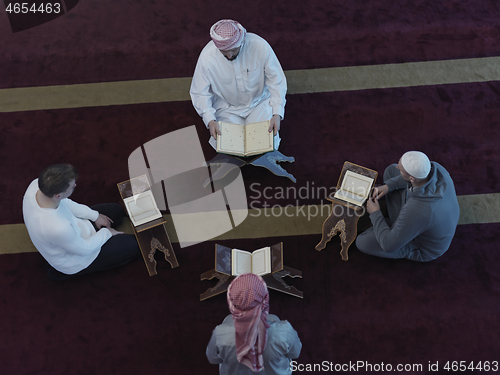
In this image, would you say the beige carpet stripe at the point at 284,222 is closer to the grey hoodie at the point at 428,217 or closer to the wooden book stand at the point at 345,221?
the wooden book stand at the point at 345,221

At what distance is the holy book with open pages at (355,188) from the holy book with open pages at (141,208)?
4.72ft

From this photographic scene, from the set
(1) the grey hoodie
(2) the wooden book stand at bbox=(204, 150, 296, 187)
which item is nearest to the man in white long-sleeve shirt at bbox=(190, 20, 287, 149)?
(2) the wooden book stand at bbox=(204, 150, 296, 187)

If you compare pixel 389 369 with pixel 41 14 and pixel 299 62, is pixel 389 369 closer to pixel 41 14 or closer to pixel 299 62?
pixel 299 62

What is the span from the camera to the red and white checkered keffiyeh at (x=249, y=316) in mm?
1967

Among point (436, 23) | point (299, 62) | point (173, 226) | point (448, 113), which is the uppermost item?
point (436, 23)

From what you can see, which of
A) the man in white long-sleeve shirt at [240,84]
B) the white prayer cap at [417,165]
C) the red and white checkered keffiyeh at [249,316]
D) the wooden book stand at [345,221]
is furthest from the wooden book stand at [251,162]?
the red and white checkered keffiyeh at [249,316]

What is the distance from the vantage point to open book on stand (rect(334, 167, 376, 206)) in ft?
10.6

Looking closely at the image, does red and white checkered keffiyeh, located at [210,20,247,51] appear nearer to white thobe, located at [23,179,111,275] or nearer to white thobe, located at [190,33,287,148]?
white thobe, located at [190,33,287,148]

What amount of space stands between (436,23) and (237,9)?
87.3 inches

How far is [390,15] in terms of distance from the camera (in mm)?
4711

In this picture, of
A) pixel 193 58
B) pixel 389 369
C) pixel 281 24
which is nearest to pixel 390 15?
pixel 281 24

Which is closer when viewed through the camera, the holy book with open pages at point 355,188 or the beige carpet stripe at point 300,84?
the holy book with open pages at point 355,188

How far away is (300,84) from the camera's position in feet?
14.2

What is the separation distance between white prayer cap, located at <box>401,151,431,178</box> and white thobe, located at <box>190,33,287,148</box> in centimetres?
125
